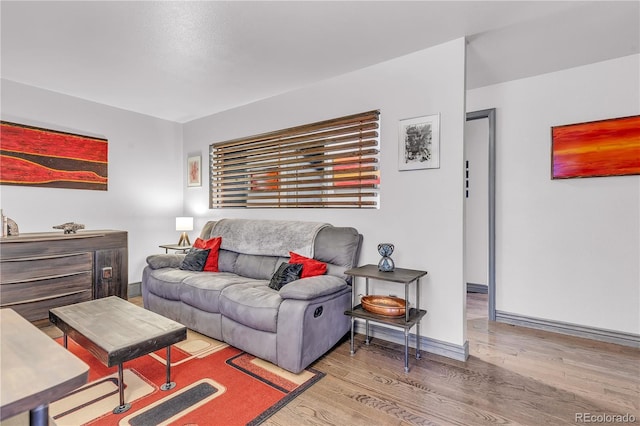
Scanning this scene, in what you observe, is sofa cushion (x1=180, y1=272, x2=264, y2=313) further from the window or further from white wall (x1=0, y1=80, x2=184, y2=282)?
white wall (x1=0, y1=80, x2=184, y2=282)

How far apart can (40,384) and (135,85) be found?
11.0 feet

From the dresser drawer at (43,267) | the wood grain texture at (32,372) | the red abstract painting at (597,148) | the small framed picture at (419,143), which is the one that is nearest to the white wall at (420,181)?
the small framed picture at (419,143)

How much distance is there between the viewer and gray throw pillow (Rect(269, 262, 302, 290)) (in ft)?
8.97

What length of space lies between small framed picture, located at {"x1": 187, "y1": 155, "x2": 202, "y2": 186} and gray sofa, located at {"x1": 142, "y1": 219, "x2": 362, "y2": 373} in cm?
113

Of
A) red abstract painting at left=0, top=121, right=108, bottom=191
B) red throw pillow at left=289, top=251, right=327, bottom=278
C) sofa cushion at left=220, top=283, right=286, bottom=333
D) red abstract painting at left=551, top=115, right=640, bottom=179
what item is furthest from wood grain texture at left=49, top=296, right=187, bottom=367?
red abstract painting at left=551, top=115, right=640, bottom=179

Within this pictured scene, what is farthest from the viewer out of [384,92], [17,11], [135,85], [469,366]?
[135,85]

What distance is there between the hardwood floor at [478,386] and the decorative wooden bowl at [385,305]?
0.38 m

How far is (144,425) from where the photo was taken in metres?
1.71

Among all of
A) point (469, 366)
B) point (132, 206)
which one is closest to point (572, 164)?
point (469, 366)

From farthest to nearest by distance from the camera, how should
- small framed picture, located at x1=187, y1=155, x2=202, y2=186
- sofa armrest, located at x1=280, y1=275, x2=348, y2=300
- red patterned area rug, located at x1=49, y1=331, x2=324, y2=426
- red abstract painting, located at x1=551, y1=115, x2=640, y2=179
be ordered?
small framed picture, located at x1=187, y1=155, x2=202, y2=186 → red abstract painting, located at x1=551, y1=115, x2=640, y2=179 → sofa armrest, located at x1=280, y1=275, x2=348, y2=300 → red patterned area rug, located at x1=49, y1=331, x2=324, y2=426

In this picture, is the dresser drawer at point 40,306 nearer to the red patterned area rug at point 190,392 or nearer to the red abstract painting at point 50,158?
the red patterned area rug at point 190,392

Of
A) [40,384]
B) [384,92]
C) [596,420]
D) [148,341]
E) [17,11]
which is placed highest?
[17,11]

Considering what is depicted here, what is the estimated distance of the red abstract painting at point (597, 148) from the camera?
2727 millimetres

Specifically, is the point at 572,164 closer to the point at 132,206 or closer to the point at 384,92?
the point at 384,92
